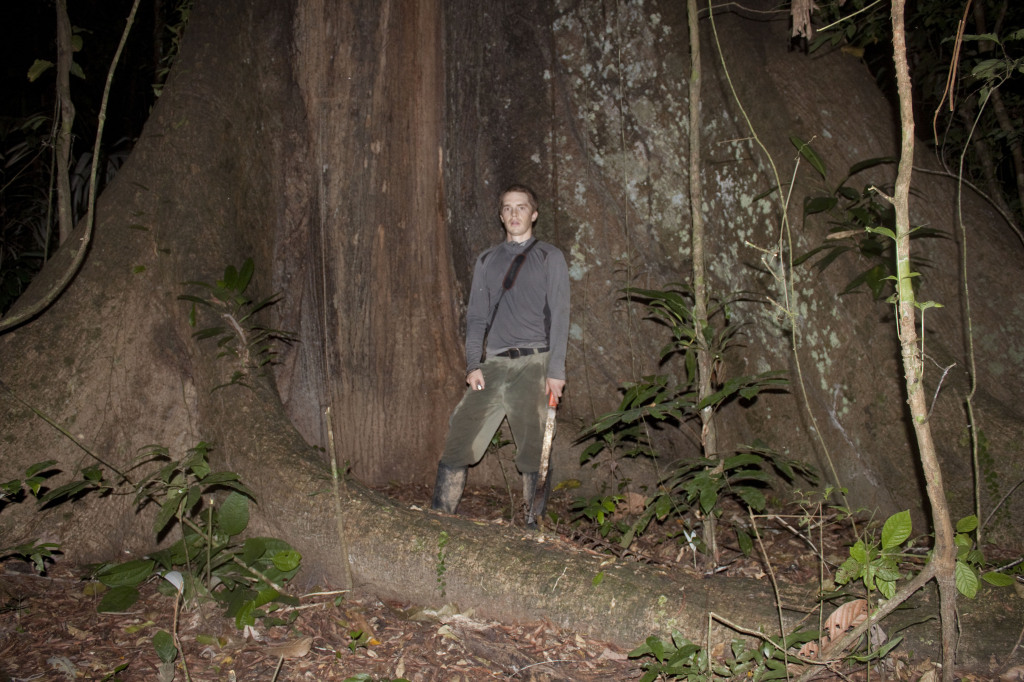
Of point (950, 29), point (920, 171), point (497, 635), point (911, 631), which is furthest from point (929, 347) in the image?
point (950, 29)

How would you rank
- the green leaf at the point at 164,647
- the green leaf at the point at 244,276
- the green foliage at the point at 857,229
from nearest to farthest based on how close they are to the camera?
the green leaf at the point at 164,647 < the green foliage at the point at 857,229 < the green leaf at the point at 244,276

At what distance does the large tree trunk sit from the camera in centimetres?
286

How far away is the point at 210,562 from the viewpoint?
105 inches

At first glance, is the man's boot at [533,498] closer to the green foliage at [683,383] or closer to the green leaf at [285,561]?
the green foliage at [683,383]

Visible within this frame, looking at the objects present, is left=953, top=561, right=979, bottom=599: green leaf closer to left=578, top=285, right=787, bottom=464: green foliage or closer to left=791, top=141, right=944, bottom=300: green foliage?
left=578, top=285, right=787, bottom=464: green foliage

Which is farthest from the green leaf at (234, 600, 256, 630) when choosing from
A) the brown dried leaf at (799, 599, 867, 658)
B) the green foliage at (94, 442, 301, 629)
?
the brown dried leaf at (799, 599, 867, 658)

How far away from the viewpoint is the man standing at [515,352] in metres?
3.40

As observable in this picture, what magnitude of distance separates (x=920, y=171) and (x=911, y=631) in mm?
1960

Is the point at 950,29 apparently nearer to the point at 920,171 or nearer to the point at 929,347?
the point at 920,171

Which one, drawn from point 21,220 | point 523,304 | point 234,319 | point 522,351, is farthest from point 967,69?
point 21,220

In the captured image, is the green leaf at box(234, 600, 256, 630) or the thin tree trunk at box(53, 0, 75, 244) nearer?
the green leaf at box(234, 600, 256, 630)

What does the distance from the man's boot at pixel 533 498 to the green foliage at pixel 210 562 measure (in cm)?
113

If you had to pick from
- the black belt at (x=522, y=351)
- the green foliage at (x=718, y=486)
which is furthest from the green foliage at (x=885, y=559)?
the black belt at (x=522, y=351)

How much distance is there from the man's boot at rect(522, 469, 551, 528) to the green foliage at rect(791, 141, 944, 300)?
1.52 metres
